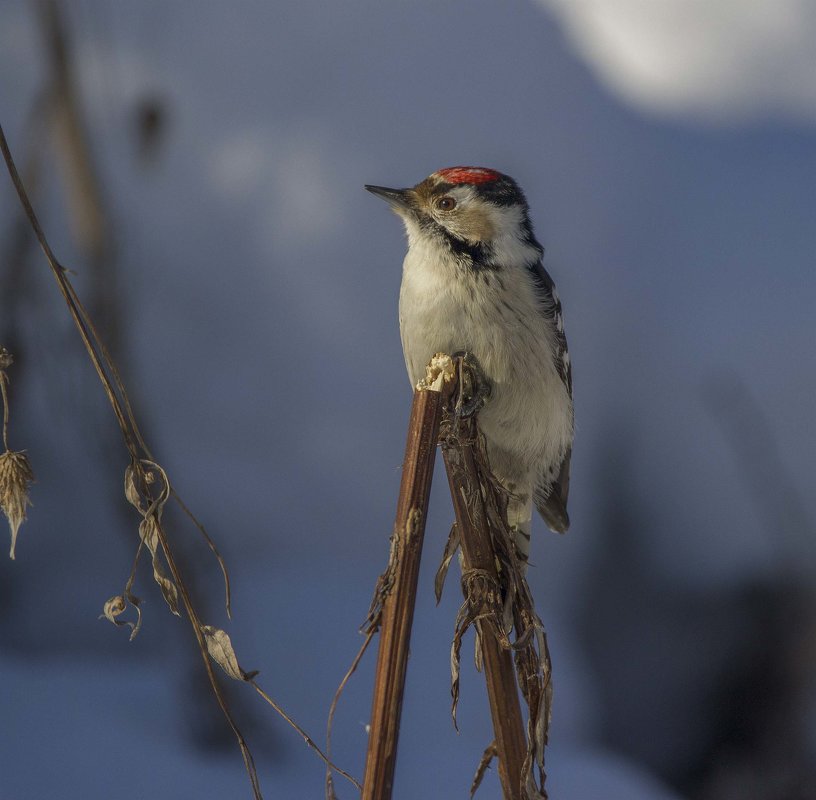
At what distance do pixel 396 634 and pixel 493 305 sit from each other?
78 centimetres

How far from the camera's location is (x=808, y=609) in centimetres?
229

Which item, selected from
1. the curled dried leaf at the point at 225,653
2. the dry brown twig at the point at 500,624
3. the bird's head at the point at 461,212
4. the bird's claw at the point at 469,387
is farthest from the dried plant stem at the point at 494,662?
the bird's head at the point at 461,212

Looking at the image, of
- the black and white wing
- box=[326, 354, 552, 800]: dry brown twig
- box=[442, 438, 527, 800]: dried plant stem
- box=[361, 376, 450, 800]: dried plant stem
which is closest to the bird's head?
the black and white wing

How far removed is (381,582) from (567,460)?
112cm

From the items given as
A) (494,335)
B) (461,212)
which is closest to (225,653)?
(494,335)

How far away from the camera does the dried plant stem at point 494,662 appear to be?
1091 millimetres

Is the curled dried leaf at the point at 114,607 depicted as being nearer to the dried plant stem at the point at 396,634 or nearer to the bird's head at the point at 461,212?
the dried plant stem at the point at 396,634

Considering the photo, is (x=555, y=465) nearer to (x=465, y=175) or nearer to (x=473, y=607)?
(x=465, y=175)

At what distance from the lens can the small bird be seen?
5.16 feet

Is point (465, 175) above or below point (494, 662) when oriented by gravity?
above

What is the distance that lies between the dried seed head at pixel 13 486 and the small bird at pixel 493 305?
754 millimetres

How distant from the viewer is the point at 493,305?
1598 millimetres

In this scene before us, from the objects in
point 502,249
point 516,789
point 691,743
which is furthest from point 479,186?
point 691,743

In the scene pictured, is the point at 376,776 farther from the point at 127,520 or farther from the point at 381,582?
the point at 127,520
